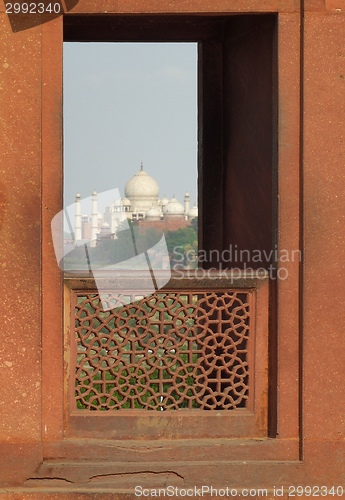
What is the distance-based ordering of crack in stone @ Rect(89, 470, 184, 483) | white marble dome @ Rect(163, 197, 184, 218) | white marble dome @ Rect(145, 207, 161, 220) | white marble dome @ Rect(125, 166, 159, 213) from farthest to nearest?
white marble dome @ Rect(163, 197, 184, 218)
white marble dome @ Rect(145, 207, 161, 220)
white marble dome @ Rect(125, 166, 159, 213)
crack in stone @ Rect(89, 470, 184, 483)

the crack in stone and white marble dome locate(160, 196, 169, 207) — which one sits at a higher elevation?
white marble dome locate(160, 196, 169, 207)

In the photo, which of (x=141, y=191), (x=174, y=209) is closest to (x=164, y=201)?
(x=174, y=209)

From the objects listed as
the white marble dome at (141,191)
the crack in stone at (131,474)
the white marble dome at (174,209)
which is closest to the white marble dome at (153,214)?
the white marble dome at (174,209)

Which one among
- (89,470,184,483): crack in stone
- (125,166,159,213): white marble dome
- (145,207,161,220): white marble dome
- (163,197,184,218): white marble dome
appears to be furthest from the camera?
(163,197,184,218): white marble dome

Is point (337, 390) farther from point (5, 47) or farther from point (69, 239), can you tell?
point (5, 47)

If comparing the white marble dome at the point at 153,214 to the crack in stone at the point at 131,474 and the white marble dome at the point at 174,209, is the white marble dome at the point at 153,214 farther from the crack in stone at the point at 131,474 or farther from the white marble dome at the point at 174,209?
the crack in stone at the point at 131,474

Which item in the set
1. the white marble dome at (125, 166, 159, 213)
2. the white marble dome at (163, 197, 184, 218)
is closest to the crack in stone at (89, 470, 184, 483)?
the white marble dome at (125, 166, 159, 213)

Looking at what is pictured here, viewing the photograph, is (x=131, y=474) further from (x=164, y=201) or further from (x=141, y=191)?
(x=164, y=201)

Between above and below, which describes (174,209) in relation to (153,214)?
above

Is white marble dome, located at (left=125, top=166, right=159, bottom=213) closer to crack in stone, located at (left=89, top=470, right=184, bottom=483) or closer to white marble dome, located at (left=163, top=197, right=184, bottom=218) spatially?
white marble dome, located at (left=163, top=197, right=184, bottom=218)
